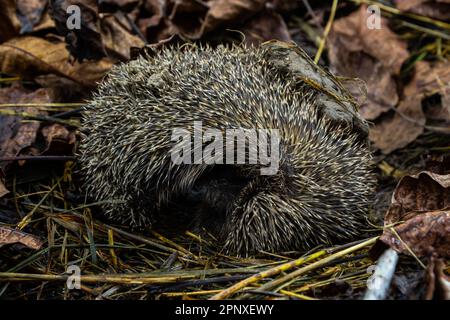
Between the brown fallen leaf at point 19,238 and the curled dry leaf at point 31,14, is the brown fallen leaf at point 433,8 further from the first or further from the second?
the brown fallen leaf at point 19,238

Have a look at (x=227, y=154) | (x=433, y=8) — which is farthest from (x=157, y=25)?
(x=433, y=8)

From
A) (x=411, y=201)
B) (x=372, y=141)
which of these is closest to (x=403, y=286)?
(x=411, y=201)

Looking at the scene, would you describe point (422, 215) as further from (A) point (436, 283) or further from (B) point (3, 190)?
(B) point (3, 190)

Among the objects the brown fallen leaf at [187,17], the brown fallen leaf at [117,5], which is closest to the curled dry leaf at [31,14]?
the brown fallen leaf at [117,5]

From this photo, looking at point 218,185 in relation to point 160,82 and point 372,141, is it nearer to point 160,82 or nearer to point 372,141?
point 160,82

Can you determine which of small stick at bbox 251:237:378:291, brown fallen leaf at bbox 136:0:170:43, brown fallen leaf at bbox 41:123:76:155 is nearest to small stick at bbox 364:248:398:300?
small stick at bbox 251:237:378:291
